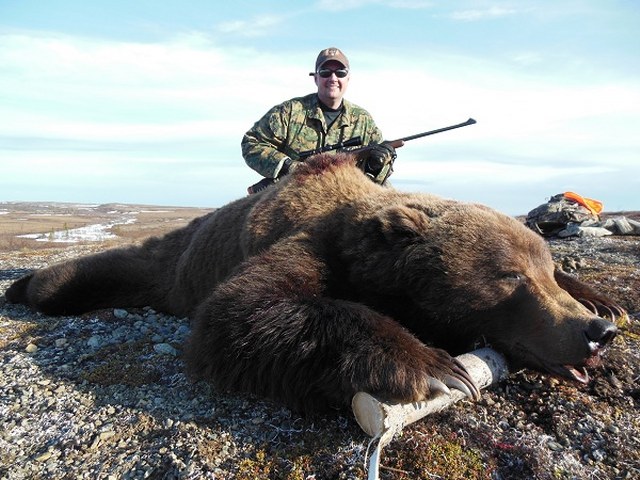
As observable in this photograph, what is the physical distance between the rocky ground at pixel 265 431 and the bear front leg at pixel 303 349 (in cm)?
19

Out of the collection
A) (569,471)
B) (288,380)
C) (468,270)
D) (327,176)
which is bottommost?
(569,471)

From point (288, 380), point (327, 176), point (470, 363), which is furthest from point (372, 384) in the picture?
point (327, 176)

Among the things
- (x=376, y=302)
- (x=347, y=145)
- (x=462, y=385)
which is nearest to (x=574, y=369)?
(x=462, y=385)

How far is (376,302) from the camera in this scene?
10.2 ft

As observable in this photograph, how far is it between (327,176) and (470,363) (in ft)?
6.16

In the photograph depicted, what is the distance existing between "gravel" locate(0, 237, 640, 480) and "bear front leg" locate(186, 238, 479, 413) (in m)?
0.18

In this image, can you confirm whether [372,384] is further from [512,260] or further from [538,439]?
[512,260]

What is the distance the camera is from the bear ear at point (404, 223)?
10.3ft

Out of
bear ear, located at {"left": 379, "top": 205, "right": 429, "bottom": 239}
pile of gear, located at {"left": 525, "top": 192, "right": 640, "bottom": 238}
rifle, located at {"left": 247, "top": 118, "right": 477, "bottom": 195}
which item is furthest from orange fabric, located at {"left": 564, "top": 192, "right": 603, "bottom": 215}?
bear ear, located at {"left": 379, "top": 205, "right": 429, "bottom": 239}

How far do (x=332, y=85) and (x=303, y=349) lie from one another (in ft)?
15.5

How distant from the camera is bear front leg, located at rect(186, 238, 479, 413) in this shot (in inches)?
92.4

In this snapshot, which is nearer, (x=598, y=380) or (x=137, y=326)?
(x=598, y=380)

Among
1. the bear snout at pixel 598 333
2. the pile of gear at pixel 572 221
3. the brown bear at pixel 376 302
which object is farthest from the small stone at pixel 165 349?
the pile of gear at pixel 572 221

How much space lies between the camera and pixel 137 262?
5.40 metres
